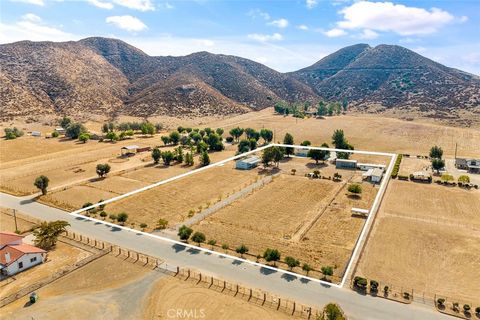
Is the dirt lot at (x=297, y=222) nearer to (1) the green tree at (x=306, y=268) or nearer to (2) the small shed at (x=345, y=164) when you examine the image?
(1) the green tree at (x=306, y=268)

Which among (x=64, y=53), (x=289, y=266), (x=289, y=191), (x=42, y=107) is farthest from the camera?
(x=64, y=53)

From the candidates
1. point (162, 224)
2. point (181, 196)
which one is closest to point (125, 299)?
point (162, 224)

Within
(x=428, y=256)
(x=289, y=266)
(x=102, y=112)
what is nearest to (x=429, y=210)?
(x=428, y=256)

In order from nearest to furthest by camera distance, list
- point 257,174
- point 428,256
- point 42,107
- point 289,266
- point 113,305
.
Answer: point 113,305, point 289,266, point 428,256, point 257,174, point 42,107

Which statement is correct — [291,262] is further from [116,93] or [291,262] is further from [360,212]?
[116,93]

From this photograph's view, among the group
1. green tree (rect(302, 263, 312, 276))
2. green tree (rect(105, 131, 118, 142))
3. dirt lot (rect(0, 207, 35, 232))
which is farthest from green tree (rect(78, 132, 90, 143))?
green tree (rect(302, 263, 312, 276))

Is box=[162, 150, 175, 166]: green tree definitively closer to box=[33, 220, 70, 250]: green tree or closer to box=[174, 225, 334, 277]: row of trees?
box=[174, 225, 334, 277]: row of trees

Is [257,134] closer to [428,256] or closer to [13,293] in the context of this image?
[428,256]
